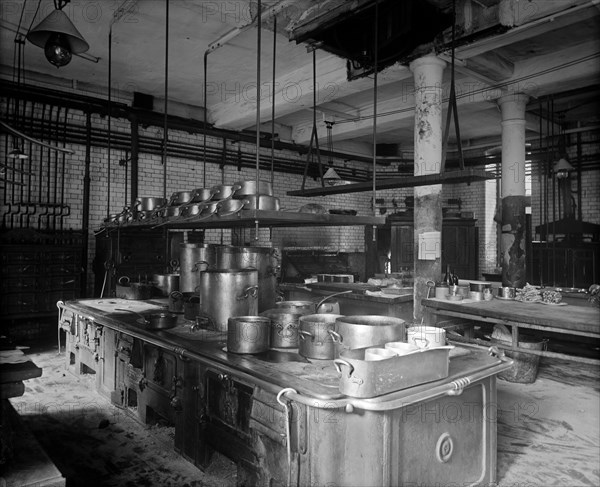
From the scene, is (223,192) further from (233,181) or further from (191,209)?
(233,181)

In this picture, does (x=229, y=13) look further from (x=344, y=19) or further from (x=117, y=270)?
(x=117, y=270)

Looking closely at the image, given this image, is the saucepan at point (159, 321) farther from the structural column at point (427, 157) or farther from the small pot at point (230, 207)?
the structural column at point (427, 157)

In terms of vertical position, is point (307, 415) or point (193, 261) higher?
point (193, 261)

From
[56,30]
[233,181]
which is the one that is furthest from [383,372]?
[233,181]

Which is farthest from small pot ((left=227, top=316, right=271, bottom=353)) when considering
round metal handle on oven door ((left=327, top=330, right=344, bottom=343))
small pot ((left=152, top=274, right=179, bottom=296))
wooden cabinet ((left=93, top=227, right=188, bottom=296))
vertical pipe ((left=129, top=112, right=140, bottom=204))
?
vertical pipe ((left=129, top=112, right=140, bottom=204))

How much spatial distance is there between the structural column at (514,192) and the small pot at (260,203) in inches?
220

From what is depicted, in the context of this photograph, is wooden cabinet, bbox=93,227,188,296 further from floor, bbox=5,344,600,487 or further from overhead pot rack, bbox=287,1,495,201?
overhead pot rack, bbox=287,1,495,201

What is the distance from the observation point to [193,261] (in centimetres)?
481

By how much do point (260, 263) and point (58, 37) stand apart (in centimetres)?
290

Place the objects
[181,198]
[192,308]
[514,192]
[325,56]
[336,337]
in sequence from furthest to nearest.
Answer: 1. [514,192]
2. [325,56]
3. [181,198]
4. [192,308]
5. [336,337]

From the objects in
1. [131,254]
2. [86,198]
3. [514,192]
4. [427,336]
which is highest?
[514,192]

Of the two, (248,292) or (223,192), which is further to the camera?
(223,192)

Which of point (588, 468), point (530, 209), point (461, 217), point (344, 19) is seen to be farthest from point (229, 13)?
point (530, 209)

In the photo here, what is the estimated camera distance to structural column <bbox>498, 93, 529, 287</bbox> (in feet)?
24.8
